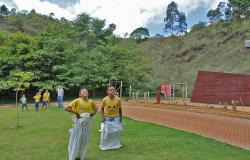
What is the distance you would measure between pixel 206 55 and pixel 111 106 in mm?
41555

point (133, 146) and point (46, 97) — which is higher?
point (46, 97)

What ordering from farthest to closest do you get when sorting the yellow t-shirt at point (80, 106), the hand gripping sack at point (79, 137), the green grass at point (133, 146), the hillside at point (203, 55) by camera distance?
the hillside at point (203, 55), the green grass at point (133, 146), the yellow t-shirt at point (80, 106), the hand gripping sack at point (79, 137)

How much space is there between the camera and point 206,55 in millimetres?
49062

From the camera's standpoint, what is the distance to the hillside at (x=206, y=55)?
42134 millimetres

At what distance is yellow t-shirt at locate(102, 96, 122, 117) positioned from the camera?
9.20 meters

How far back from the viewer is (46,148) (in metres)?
9.72

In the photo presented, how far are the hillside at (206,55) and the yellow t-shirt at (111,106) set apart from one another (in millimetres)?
29676

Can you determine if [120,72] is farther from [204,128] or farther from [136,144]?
[136,144]

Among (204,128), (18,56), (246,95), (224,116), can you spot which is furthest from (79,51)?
(204,128)

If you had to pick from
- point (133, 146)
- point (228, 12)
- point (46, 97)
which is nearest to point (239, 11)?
point (228, 12)

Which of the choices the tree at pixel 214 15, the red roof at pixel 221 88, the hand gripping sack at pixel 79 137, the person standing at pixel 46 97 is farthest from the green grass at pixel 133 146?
the tree at pixel 214 15

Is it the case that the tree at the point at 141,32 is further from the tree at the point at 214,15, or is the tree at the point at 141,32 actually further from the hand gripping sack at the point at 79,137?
the hand gripping sack at the point at 79,137

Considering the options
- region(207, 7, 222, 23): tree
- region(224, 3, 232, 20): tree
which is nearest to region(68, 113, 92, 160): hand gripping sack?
region(224, 3, 232, 20): tree

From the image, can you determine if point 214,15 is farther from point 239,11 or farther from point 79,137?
point 79,137
